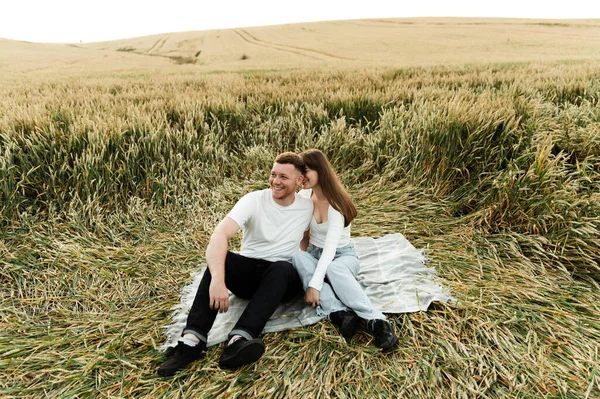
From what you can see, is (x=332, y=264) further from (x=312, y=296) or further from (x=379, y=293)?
(x=379, y=293)

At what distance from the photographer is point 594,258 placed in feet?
7.75

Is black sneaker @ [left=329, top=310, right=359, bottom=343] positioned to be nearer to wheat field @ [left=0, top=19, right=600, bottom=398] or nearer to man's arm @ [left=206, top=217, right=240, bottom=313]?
wheat field @ [left=0, top=19, right=600, bottom=398]

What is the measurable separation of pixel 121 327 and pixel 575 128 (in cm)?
405

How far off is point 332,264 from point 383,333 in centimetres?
46

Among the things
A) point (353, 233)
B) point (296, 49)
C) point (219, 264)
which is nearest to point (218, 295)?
point (219, 264)

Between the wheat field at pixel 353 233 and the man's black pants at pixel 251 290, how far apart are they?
177 millimetres

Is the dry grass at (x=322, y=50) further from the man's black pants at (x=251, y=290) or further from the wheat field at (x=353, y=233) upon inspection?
the man's black pants at (x=251, y=290)

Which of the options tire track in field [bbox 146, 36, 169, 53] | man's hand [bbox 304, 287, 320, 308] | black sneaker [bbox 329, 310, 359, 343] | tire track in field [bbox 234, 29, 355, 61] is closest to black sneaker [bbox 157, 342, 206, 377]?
man's hand [bbox 304, 287, 320, 308]

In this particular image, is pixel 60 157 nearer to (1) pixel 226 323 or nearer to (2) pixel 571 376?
(1) pixel 226 323

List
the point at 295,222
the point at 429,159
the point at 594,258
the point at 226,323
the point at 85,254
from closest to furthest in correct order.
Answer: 1. the point at 226,323
2. the point at 295,222
3. the point at 594,258
4. the point at 85,254
5. the point at 429,159

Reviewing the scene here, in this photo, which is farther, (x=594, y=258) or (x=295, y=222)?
(x=594, y=258)

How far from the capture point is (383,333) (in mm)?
1796

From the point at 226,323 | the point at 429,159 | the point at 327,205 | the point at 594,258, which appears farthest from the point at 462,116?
the point at 226,323

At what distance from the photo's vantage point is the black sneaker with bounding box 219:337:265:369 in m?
1.64
